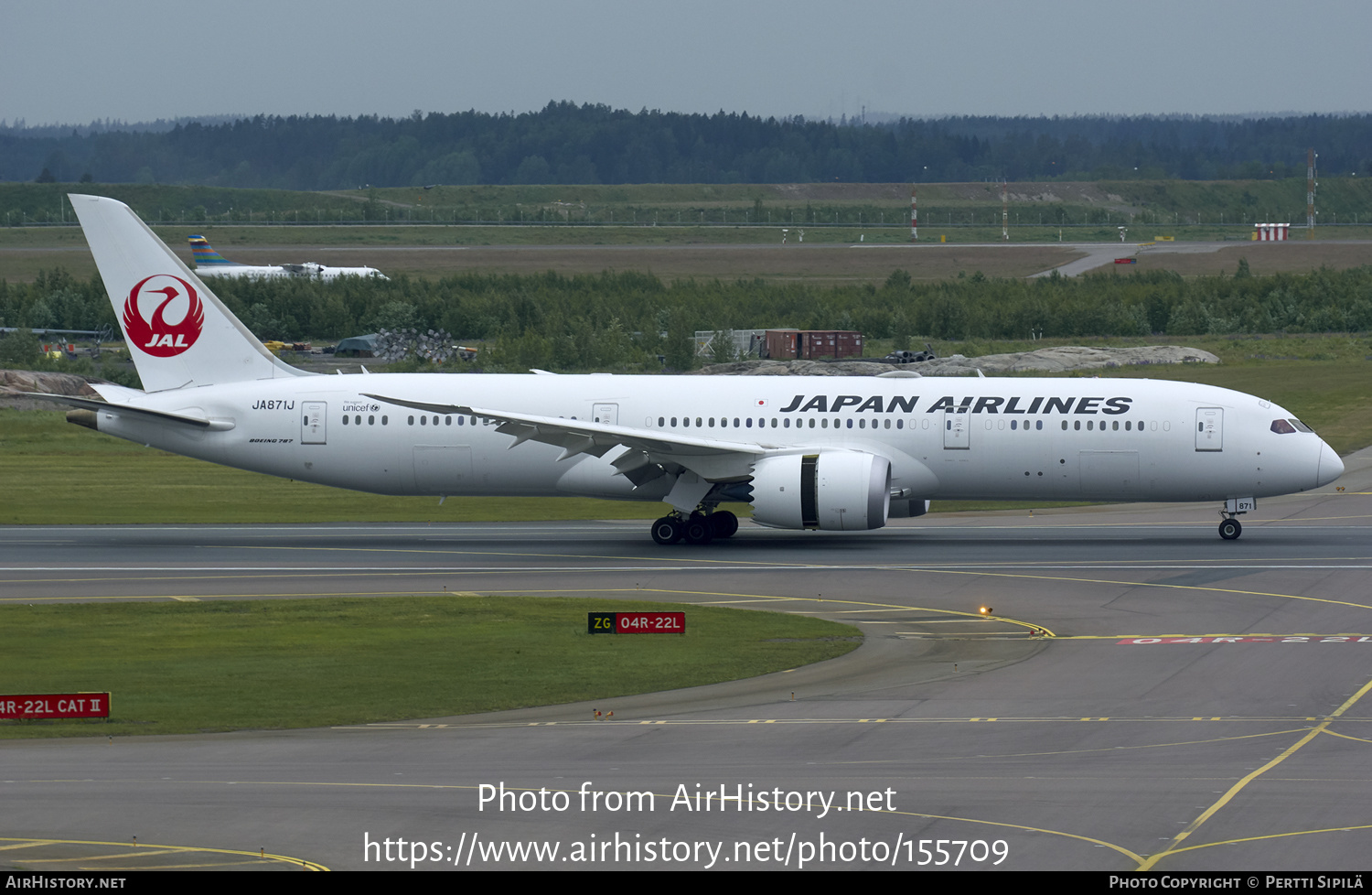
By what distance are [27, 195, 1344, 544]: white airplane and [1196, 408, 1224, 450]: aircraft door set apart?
5 cm

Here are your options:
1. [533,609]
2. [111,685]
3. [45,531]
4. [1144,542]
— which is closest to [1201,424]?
[1144,542]

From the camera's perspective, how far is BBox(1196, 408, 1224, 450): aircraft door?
40.4 meters

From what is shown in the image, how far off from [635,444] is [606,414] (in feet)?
8.65

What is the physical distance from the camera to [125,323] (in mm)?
43844

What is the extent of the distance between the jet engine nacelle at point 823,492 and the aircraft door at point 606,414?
4.76 m

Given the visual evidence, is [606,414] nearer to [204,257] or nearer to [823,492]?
[823,492]

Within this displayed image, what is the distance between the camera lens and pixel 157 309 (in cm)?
4381

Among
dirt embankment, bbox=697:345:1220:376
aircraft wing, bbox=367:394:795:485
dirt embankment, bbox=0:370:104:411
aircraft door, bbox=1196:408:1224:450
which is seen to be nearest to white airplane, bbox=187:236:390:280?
dirt embankment, bbox=0:370:104:411

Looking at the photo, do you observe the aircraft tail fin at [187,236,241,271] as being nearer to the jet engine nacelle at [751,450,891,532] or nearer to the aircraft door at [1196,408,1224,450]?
the jet engine nacelle at [751,450,891,532]

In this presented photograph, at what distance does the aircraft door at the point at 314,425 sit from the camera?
42656 millimetres

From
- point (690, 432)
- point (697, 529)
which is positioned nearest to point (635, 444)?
point (690, 432)

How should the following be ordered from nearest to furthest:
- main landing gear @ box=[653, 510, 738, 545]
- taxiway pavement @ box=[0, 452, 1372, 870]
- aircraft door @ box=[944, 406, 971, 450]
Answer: taxiway pavement @ box=[0, 452, 1372, 870] → aircraft door @ box=[944, 406, 971, 450] → main landing gear @ box=[653, 510, 738, 545]

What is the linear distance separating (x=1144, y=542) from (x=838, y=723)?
880 inches
